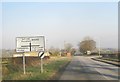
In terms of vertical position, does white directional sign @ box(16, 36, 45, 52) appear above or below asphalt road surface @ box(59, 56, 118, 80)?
above

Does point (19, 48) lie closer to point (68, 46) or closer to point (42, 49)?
point (42, 49)

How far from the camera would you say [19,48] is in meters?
21.9

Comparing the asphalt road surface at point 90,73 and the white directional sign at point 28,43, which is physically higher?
the white directional sign at point 28,43

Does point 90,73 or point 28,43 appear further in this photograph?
point 90,73

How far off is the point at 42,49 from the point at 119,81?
314 inches

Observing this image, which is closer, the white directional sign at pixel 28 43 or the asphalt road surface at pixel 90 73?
the asphalt road surface at pixel 90 73

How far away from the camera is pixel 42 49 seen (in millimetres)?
22625

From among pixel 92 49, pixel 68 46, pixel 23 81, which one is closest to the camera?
pixel 23 81

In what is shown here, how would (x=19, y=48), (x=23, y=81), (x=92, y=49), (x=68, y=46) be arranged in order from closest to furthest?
(x=23, y=81)
(x=19, y=48)
(x=92, y=49)
(x=68, y=46)

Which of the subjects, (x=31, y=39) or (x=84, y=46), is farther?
(x=84, y=46)

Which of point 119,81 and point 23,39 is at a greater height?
point 23,39

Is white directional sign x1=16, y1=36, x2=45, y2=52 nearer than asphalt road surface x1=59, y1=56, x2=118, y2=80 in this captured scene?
No

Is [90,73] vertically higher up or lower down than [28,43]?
lower down

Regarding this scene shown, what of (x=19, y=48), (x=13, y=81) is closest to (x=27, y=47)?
(x=19, y=48)
